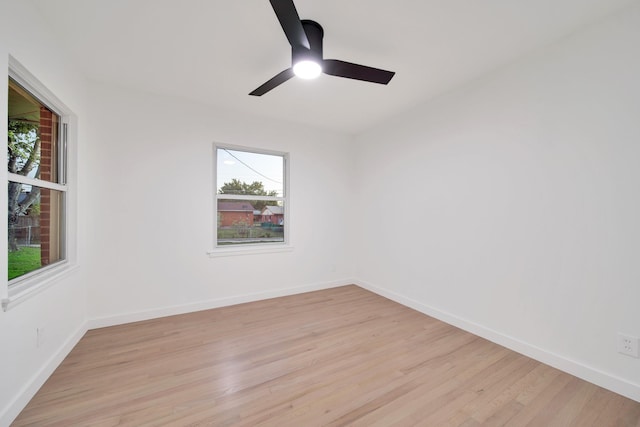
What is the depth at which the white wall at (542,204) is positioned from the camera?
178 cm

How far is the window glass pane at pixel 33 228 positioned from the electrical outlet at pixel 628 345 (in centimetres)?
392

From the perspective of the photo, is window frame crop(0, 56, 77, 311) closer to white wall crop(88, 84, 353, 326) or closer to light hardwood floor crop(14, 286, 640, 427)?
white wall crop(88, 84, 353, 326)

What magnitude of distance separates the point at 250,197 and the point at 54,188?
6.29 feet

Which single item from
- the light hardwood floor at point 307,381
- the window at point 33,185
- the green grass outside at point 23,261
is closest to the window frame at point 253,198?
the light hardwood floor at point 307,381

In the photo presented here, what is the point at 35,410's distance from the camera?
1597mm

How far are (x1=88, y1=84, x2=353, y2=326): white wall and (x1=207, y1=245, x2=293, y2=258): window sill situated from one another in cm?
5

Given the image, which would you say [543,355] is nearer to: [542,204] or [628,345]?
[628,345]

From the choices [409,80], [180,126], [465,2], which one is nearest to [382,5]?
[465,2]

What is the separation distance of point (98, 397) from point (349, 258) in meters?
3.32

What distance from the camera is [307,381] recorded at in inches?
74.7

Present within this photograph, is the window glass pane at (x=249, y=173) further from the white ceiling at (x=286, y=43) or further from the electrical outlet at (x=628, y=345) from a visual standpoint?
the electrical outlet at (x=628, y=345)

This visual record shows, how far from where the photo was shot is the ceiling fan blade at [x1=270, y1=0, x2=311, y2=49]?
1327 millimetres

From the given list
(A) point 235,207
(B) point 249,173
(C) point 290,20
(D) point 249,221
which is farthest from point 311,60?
(D) point 249,221

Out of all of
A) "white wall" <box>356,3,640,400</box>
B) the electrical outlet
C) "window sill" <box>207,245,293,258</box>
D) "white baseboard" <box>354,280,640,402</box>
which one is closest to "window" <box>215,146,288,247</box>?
"window sill" <box>207,245,293,258</box>
